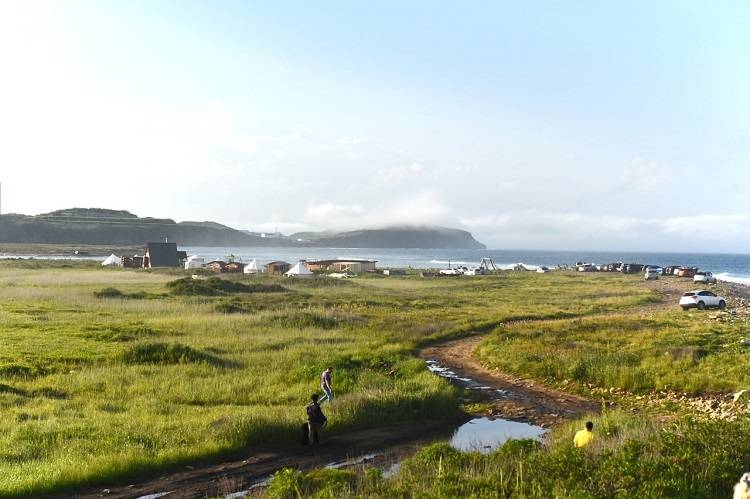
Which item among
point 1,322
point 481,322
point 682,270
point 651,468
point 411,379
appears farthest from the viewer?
point 682,270

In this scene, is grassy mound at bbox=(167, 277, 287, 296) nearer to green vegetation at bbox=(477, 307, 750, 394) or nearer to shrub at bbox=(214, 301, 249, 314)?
shrub at bbox=(214, 301, 249, 314)

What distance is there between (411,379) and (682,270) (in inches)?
4141

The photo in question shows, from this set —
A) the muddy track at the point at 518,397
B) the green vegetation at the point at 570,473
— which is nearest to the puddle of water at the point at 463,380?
the muddy track at the point at 518,397

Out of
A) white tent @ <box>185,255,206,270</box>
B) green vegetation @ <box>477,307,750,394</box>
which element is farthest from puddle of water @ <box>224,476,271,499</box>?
white tent @ <box>185,255,206,270</box>

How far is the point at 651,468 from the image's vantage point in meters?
10.0

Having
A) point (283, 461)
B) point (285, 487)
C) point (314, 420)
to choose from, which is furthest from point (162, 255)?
point (285, 487)

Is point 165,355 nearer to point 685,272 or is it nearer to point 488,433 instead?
point 488,433

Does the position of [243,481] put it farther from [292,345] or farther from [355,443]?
[292,345]

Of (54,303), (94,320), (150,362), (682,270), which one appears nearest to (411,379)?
(150,362)

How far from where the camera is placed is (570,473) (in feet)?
34.1

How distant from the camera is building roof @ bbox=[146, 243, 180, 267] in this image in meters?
110

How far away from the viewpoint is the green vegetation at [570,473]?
32.3 ft

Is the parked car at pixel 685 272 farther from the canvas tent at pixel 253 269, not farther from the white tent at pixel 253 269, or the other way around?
the canvas tent at pixel 253 269

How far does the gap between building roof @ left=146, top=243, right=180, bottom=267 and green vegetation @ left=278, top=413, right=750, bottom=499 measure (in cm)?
10475
